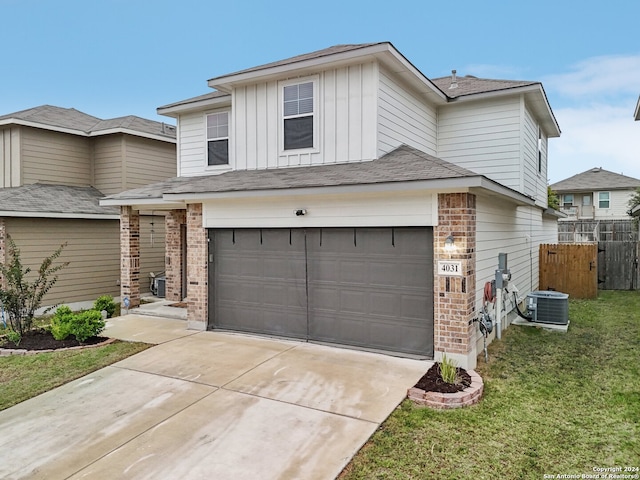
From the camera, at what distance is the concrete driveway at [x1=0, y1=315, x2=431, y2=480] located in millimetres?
3713

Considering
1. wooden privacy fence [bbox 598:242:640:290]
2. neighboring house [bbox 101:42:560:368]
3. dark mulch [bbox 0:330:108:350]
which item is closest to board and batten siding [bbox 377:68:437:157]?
neighboring house [bbox 101:42:560:368]

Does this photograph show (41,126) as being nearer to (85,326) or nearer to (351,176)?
(85,326)

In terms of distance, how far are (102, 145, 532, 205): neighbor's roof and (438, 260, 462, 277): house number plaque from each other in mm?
1147

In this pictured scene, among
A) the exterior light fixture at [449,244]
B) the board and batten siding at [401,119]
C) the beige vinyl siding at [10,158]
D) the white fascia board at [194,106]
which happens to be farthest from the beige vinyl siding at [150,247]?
the exterior light fixture at [449,244]

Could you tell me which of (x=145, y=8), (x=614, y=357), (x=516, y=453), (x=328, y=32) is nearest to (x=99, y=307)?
(x=516, y=453)

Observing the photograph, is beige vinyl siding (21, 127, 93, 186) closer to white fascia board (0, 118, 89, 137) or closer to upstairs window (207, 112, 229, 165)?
white fascia board (0, 118, 89, 137)

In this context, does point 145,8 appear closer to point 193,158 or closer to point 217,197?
point 193,158

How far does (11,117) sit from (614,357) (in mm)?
16068

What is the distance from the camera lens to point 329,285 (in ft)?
24.0

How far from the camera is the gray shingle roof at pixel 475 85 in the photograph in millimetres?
A: 9602

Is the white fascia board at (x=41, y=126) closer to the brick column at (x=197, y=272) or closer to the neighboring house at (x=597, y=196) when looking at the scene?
the brick column at (x=197, y=272)

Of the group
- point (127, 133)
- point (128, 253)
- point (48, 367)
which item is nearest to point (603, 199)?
point (127, 133)

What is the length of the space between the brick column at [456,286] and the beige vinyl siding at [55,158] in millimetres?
12642

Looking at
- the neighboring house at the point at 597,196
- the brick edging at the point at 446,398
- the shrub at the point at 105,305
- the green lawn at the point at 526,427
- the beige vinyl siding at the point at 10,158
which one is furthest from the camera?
the neighboring house at the point at 597,196
